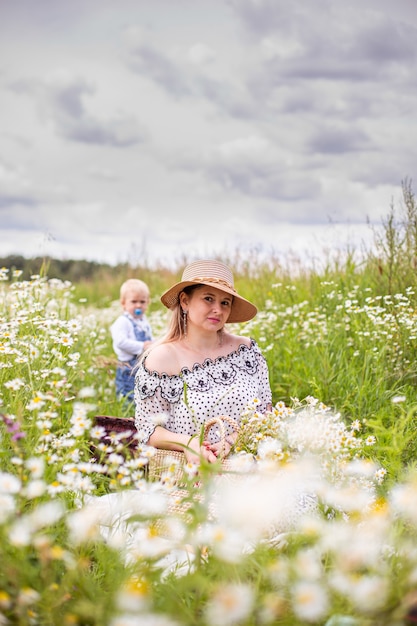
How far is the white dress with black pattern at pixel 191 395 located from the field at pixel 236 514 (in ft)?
1.08

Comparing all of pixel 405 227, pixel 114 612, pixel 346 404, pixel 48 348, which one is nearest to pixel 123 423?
pixel 48 348

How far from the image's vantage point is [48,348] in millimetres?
4047

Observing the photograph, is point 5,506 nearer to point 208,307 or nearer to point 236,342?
point 208,307

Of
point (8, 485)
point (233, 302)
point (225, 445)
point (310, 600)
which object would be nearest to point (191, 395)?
point (225, 445)

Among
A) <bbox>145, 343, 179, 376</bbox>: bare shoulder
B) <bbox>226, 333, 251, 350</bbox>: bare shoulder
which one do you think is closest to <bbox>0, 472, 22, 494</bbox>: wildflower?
<bbox>145, 343, 179, 376</bbox>: bare shoulder

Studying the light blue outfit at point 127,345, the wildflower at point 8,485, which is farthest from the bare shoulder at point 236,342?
the wildflower at point 8,485

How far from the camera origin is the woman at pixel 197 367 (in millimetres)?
3598

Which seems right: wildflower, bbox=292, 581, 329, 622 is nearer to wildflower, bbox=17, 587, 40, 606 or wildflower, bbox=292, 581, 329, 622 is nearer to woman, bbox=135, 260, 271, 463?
wildflower, bbox=17, 587, 40, 606

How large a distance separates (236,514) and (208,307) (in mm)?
2285

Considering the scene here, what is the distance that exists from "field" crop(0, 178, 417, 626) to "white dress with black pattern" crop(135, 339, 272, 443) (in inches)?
12.9

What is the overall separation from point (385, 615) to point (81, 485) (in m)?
1.08

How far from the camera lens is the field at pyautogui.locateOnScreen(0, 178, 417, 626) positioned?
1516 millimetres

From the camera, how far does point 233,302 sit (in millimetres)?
4137

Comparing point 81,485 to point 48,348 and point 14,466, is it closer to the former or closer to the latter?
point 14,466
